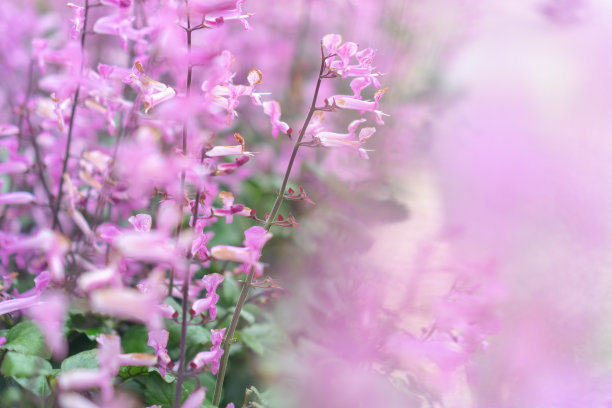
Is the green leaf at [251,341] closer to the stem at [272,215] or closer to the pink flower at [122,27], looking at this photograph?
the stem at [272,215]

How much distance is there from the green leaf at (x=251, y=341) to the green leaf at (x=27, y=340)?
0.19 metres

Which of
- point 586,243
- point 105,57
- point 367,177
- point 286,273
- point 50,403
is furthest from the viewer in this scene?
point 105,57

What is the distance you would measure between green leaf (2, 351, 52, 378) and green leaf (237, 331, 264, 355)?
0.65ft

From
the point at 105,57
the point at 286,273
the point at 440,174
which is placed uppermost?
the point at 440,174

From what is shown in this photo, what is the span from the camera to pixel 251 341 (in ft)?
2.07

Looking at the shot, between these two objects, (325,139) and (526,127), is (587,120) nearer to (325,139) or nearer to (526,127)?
(526,127)

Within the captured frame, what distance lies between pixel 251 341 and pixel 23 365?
0.81 feet

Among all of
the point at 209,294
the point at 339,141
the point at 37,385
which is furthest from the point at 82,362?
the point at 339,141

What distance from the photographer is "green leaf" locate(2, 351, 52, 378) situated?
1.45 ft

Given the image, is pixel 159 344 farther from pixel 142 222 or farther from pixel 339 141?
pixel 339 141

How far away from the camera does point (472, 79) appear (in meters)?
0.83

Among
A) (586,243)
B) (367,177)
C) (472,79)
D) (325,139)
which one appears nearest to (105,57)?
(367,177)

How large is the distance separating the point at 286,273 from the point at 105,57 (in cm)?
69

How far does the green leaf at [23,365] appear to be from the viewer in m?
0.44
